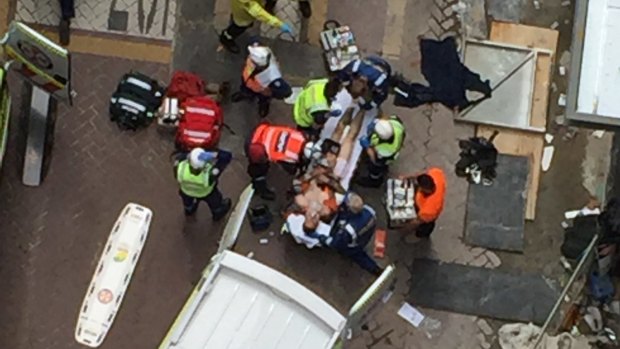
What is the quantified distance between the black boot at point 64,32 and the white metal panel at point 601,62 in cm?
612

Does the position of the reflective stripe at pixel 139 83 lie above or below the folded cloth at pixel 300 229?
above

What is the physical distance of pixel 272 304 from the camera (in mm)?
12555

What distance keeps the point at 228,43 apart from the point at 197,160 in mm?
2462

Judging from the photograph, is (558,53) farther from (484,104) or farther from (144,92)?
(144,92)

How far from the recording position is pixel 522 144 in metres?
15.0

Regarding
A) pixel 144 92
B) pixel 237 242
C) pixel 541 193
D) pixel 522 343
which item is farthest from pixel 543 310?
pixel 144 92

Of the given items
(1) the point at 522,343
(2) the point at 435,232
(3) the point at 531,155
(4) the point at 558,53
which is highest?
(4) the point at 558,53

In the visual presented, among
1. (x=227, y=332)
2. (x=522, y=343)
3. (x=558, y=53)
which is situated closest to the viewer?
(x=227, y=332)

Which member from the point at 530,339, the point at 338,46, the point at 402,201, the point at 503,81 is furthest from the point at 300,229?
the point at 503,81

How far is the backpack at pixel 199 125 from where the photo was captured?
1409 centimetres

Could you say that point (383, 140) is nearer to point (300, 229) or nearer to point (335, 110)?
point (335, 110)

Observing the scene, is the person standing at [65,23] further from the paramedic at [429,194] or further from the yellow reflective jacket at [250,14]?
the paramedic at [429,194]

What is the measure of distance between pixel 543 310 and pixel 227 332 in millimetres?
4165

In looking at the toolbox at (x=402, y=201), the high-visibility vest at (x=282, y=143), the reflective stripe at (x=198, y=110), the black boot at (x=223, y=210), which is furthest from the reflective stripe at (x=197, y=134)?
the toolbox at (x=402, y=201)
